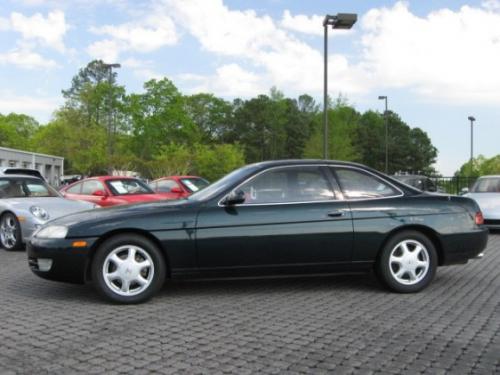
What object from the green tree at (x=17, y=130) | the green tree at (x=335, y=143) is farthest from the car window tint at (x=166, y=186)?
the green tree at (x=17, y=130)

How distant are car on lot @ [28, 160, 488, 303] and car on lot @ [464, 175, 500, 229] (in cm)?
674

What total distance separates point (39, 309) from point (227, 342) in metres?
2.17

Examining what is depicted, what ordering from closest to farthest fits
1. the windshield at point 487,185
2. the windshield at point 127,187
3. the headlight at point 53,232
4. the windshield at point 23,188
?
the headlight at point 53,232
the windshield at point 23,188
the windshield at point 127,187
the windshield at point 487,185

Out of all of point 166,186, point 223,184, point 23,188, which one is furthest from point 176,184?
point 223,184

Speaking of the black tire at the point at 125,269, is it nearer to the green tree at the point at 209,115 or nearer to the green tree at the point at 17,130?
the green tree at the point at 209,115

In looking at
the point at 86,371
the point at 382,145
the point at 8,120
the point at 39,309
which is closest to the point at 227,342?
the point at 86,371

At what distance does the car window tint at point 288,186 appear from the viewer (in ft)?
20.1

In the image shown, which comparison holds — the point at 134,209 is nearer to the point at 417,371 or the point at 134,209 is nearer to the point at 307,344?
the point at 307,344

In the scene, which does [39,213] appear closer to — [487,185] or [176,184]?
[176,184]

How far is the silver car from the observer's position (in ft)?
32.3

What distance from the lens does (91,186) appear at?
13.8m

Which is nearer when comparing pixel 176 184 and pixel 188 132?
pixel 176 184

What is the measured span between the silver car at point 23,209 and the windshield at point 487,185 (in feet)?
30.0

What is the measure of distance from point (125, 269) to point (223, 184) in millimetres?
1374
